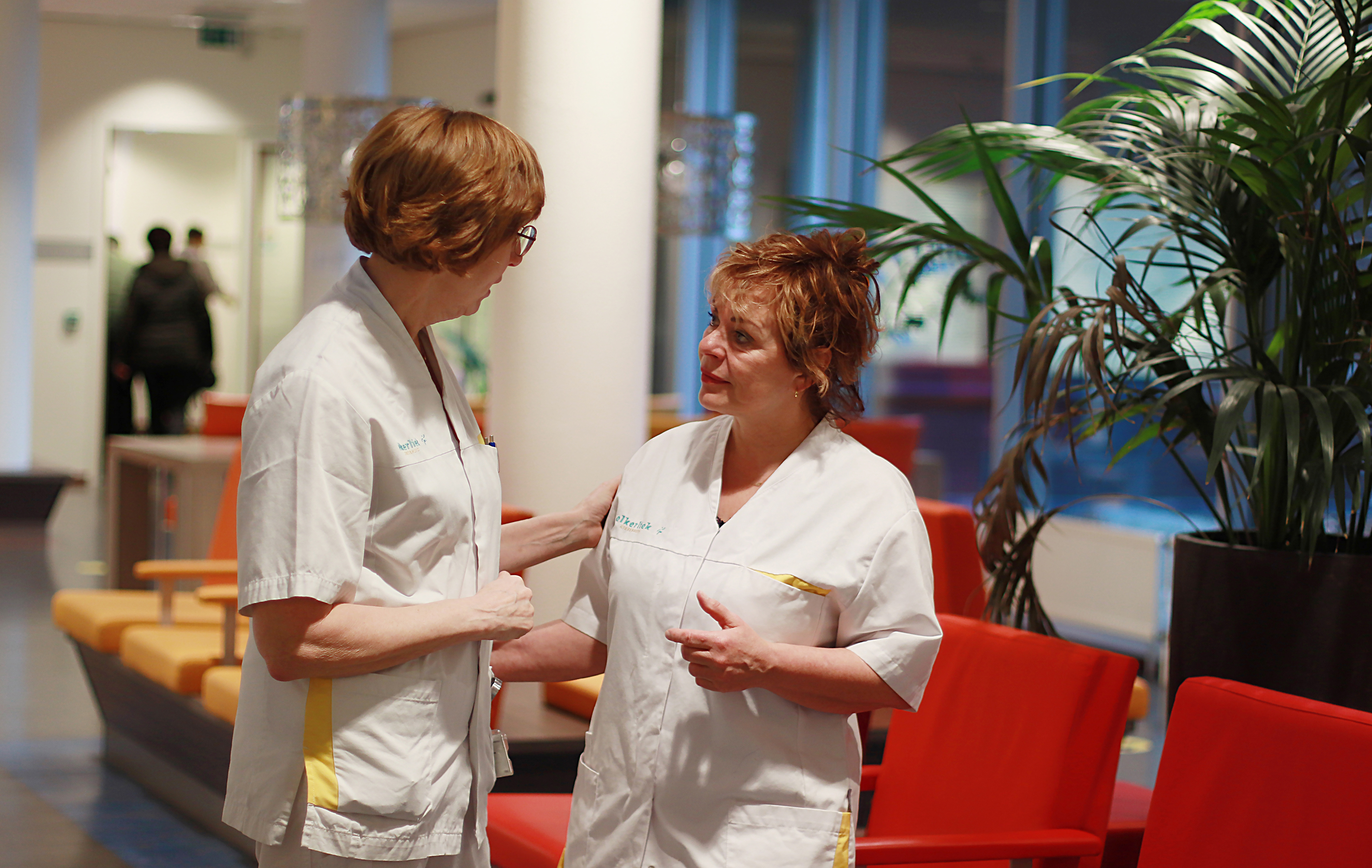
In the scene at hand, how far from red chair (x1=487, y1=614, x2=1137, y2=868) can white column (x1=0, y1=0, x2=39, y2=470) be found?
8246 millimetres

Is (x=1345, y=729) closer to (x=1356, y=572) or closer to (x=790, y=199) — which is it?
(x=1356, y=572)

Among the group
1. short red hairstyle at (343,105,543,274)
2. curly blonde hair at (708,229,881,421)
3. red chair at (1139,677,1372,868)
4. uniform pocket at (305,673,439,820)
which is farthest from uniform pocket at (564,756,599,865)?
red chair at (1139,677,1372,868)

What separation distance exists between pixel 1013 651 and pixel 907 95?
7.19 metres

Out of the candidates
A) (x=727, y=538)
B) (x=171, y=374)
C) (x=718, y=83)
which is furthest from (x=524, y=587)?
(x=171, y=374)

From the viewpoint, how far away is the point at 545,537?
2.16 meters

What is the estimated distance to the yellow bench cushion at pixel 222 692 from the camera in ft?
12.4

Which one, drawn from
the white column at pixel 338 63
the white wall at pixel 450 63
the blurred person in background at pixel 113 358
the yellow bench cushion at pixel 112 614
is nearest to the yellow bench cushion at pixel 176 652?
the yellow bench cushion at pixel 112 614

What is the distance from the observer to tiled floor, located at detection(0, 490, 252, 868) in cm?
389

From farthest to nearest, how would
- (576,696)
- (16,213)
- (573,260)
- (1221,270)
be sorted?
1. (16,213)
2. (573,260)
3. (576,696)
4. (1221,270)

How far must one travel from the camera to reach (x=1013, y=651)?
8.80 feet

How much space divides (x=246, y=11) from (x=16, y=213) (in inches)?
135

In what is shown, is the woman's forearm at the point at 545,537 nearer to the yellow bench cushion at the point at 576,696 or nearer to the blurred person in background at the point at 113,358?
the yellow bench cushion at the point at 576,696

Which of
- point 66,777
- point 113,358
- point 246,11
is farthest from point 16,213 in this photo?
point 66,777

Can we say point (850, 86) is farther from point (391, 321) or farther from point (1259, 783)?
point (391, 321)
